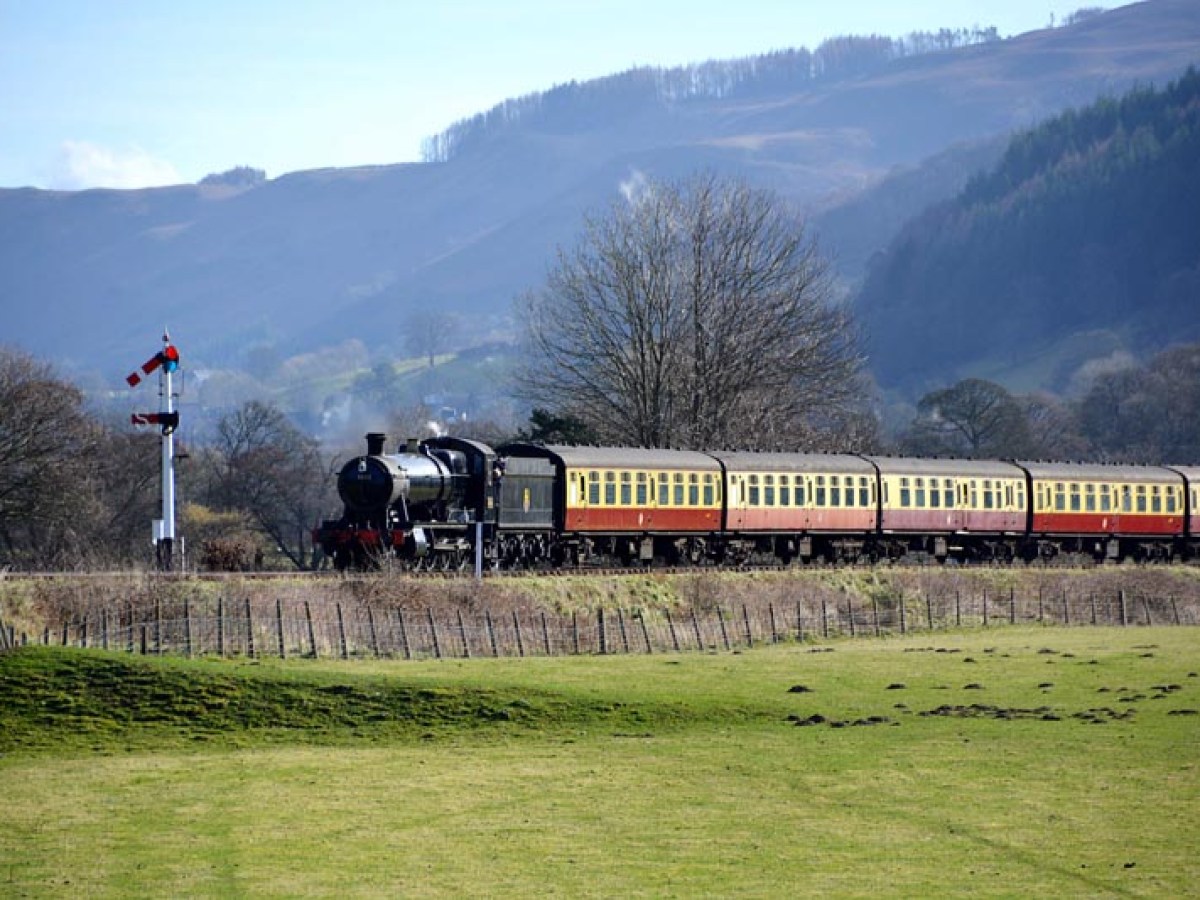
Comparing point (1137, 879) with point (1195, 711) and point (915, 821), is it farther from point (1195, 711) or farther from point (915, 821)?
point (1195, 711)

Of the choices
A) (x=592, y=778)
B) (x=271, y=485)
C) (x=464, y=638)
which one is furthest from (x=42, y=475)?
(x=592, y=778)

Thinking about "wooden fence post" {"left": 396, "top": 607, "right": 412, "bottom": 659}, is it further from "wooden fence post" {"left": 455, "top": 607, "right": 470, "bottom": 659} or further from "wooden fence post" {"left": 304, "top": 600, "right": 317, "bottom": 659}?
"wooden fence post" {"left": 304, "top": 600, "right": 317, "bottom": 659}

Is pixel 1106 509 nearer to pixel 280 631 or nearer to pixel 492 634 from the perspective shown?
pixel 492 634

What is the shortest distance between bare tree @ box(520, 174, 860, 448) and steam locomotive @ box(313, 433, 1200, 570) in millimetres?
15955

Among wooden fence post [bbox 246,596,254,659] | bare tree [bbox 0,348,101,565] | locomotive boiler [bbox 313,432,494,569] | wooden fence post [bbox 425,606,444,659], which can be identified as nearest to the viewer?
wooden fence post [bbox 246,596,254,659]

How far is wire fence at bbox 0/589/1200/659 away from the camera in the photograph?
47.9m

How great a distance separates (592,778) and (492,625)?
19967 mm

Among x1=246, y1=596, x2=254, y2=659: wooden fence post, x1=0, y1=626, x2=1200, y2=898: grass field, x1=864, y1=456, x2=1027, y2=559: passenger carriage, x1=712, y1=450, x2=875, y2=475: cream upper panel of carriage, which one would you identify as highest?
x1=712, y1=450, x2=875, y2=475: cream upper panel of carriage

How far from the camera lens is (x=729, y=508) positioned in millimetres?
72625

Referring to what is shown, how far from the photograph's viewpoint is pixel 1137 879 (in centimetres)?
A: 2544

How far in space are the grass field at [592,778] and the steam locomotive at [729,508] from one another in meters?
13.5

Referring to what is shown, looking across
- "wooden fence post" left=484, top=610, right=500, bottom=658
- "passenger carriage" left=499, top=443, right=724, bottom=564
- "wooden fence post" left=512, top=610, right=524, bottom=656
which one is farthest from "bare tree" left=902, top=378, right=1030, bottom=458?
"wooden fence post" left=484, top=610, right=500, bottom=658

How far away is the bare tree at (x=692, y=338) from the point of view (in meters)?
96.9

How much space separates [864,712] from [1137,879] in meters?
16.3
